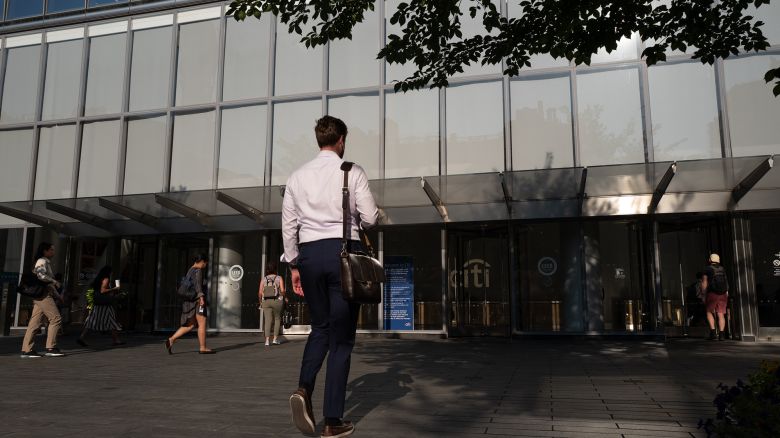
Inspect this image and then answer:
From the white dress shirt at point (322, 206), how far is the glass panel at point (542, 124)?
9.93 m

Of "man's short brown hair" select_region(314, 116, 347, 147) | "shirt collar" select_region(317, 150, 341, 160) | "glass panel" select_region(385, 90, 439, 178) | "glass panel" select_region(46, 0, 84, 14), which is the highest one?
"glass panel" select_region(46, 0, 84, 14)

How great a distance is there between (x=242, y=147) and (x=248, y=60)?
219 cm

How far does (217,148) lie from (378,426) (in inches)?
486

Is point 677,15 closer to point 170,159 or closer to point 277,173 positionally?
point 277,173

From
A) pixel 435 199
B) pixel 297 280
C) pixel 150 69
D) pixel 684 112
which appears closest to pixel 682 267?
pixel 684 112

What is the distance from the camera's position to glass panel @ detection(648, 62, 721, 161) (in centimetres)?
1238

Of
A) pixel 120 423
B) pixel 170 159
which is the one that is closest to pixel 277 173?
pixel 170 159

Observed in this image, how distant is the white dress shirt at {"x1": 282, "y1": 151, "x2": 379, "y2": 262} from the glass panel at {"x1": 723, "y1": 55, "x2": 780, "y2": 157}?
11014 mm

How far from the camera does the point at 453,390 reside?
215 inches

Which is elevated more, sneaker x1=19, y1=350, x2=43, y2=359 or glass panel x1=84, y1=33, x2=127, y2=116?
glass panel x1=84, y1=33, x2=127, y2=116

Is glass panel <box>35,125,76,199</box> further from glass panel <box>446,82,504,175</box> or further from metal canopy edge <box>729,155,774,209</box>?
metal canopy edge <box>729,155,774,209</box>

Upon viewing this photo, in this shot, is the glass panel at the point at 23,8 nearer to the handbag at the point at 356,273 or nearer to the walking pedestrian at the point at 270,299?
the walking pedestrian at the point at 270,299

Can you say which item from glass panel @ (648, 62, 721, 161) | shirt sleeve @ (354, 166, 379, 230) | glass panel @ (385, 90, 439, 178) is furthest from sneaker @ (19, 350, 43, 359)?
glass panel @ (648, 62, 721, 161)

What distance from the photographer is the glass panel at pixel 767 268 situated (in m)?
11.7
